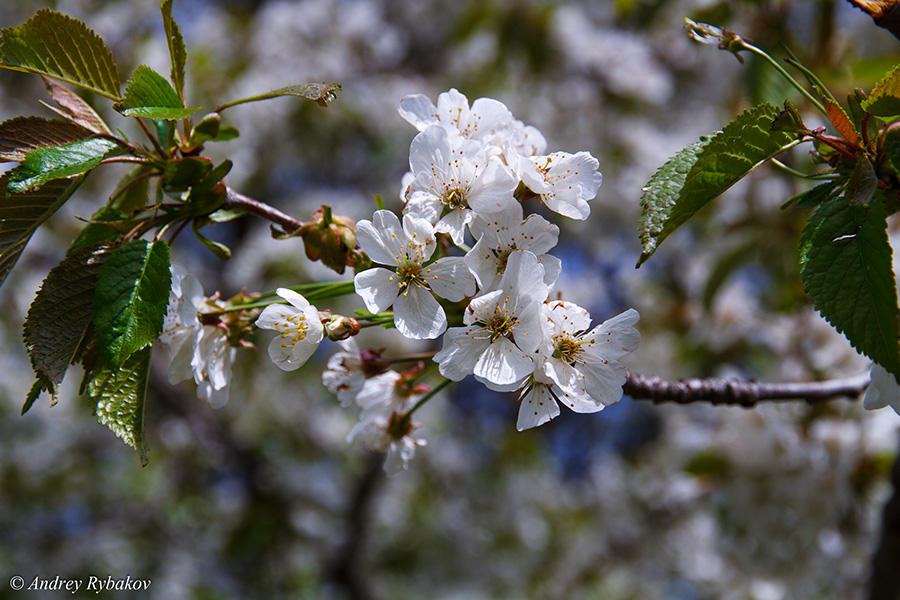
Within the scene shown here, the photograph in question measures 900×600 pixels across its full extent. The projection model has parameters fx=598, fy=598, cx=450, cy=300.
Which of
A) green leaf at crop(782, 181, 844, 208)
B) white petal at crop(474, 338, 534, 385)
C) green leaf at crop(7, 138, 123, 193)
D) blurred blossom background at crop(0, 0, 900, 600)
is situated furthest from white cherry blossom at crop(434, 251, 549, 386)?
blurred blossom background at crop(0, 0, 900, 600)

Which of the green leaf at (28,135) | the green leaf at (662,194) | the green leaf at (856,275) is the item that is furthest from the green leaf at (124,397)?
the green leaf at (856,275)

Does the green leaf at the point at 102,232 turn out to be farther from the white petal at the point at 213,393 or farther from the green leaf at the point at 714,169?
the green leaf at the point at 714,169

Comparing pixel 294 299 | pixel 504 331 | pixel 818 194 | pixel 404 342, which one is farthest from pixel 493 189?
pixel 404 342

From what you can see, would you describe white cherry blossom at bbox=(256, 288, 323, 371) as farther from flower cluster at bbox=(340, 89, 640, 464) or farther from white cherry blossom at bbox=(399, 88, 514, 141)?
white cherry blossom at bbox=(399, 88, 514, 141)

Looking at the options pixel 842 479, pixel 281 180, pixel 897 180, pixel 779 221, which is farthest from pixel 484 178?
pixel 281 180

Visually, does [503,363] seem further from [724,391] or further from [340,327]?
[724,391]
